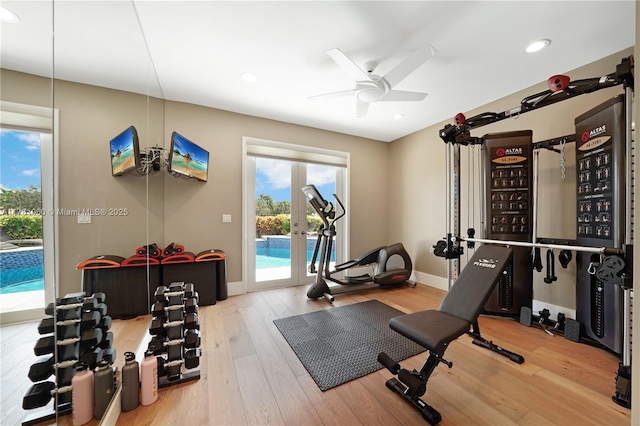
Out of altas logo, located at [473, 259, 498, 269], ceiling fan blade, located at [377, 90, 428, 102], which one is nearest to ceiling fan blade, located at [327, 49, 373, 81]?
ceiling fan blade, located at [377, 90, 428, 102]

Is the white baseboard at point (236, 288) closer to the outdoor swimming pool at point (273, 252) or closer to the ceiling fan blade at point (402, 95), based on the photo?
the outdoor swimming pool at point (273, 252)

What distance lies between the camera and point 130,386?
4.79 feet

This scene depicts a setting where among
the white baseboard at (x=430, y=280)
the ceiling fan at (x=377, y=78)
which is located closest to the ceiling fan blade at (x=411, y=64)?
the ceiling fan at (x=377, y=78)

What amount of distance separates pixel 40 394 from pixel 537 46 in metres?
4.41

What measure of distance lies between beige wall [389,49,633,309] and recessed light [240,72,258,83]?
3.11 meters

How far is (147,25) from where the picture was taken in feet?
6.34

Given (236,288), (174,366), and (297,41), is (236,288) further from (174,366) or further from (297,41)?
(297,41)

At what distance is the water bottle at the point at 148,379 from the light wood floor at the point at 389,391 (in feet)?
0.18

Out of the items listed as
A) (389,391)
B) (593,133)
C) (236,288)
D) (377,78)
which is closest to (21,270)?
(389,391)

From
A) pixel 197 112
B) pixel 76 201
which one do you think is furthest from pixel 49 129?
pixel 197 112

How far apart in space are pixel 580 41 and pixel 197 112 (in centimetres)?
437

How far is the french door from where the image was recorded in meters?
3.81

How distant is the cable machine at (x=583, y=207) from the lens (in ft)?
5.01

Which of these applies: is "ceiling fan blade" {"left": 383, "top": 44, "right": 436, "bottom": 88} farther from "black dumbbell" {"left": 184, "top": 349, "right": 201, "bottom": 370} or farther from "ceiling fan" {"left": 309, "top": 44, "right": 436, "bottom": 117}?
"black dumbbell" {"left": 184, "top": 349, "right": 201, "bottom": 370}
